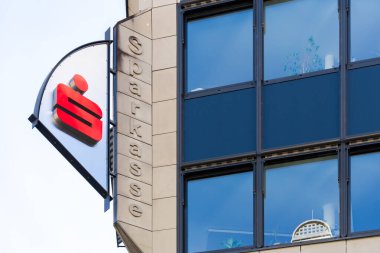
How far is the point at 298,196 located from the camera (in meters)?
37.0

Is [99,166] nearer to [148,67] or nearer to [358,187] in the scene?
[148,67]

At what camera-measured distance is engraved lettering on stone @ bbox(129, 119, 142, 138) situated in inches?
1534

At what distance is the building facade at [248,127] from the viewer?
1441 inches

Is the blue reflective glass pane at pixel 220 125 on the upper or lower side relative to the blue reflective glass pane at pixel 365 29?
lower

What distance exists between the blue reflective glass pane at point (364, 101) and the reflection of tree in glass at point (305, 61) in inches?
42.2

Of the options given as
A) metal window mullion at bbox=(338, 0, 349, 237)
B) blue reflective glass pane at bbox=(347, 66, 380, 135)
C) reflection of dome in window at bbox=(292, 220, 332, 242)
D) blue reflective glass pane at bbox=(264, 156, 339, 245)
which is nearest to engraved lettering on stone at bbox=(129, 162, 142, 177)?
blue reflective glass pane at bbox=(264, 156, 339, 245)

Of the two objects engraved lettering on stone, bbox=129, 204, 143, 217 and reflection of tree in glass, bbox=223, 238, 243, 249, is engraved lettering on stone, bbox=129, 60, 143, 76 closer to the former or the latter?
engraved lettering on stone, bbox=129, 204, 143, 217

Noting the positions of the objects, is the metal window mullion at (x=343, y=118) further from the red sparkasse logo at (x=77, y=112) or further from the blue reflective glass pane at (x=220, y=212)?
the red sparkasse logo at (x=77, y=112)

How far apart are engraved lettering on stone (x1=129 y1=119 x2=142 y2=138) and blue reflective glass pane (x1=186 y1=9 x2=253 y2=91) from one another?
148 cm

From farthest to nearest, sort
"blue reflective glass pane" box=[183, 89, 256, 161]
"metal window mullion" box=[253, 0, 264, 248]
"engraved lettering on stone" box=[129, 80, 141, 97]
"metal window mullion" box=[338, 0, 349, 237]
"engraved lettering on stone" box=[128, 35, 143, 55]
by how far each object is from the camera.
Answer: "engraved lettering on stone" box=[128, 35, 143, 55] → "engraved lettering on stone" box=[129, 80, 141, 97] → "blue reflective glass pane" box=[183, 89, 256, 161] → "metal window mullion" box=[253, 0, 264, 248] → "metal window mullion" box=[338, 0, 349, 237]

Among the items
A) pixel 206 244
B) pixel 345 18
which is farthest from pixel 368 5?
pixel 206 244

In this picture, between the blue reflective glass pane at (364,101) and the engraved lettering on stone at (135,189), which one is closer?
the blue reflective glass pane at (364,101)

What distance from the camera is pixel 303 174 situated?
37.2 m

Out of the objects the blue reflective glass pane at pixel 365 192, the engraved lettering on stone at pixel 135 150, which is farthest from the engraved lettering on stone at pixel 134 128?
the blue reflective glass pane at pixel 365 192
